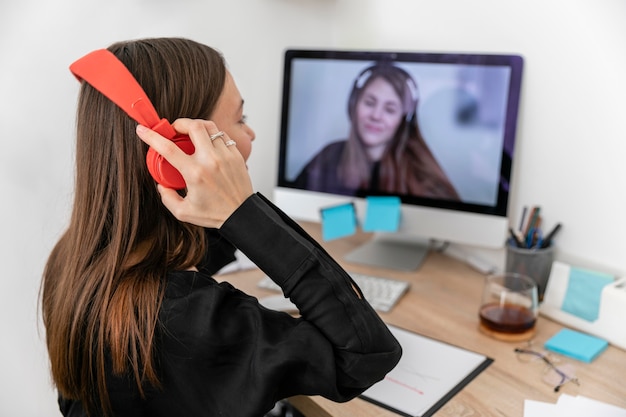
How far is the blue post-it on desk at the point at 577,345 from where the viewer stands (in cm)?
107

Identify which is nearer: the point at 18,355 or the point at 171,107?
the point at 171,107

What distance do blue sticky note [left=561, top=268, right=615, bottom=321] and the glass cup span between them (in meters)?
0.08

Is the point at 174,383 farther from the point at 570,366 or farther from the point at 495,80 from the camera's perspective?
the point at 495,80

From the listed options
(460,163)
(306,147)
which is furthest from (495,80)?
(306,147)

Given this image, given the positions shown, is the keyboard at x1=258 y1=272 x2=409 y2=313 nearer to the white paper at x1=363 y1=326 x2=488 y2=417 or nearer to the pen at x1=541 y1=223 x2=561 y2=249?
the white paper at x1=363 y1=326 x2=488 y2=417

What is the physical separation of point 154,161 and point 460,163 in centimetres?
77

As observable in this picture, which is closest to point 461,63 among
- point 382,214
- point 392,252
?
point 382,214

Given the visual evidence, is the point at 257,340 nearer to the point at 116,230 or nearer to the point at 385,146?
the point at 116,230

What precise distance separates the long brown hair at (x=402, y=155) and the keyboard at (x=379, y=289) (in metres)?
0.22

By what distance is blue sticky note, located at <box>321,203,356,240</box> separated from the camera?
4.68 ft

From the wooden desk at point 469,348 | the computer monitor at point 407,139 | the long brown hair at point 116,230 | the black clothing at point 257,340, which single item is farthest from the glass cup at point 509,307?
the long brown hair at point 116,230

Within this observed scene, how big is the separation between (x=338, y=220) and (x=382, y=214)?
0.34ft

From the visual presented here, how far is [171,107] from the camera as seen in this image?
85cm

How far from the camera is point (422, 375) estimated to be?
101 centimetres
